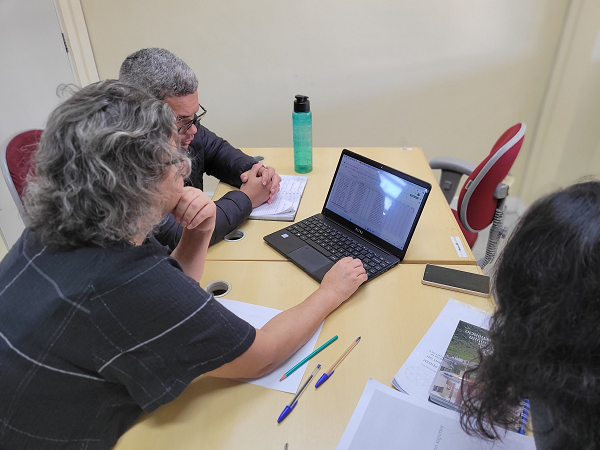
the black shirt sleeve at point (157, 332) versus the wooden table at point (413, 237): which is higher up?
the black shirt sleeve at point (157, 332)

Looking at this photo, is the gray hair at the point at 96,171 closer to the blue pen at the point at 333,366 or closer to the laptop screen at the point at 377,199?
the blue pen at the point at 333,366

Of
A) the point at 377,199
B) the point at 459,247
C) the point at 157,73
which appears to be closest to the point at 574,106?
the point at 459,247

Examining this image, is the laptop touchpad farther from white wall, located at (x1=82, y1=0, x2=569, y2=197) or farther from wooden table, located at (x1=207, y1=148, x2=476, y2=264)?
white wall, located at (x1=82, y1=0, x2=569, y2=197)

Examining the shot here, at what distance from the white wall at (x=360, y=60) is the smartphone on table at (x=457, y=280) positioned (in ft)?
5.59

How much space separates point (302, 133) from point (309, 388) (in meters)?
1.07

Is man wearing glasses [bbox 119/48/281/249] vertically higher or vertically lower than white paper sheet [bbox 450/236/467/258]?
higher

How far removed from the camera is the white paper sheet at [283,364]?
0.77 m

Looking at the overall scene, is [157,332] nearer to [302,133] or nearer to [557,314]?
[557,314]

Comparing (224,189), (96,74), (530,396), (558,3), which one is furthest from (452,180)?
(96,74)

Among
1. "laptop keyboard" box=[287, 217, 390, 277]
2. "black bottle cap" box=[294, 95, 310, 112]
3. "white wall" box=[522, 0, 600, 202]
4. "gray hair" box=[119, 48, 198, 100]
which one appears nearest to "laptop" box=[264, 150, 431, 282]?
"laptop keyboard" box=[287, 217, 390, 277]

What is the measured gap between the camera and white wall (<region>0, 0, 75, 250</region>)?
2.03 meters

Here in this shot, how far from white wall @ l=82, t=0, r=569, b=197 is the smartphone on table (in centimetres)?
170

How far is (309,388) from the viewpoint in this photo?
0.76 meters

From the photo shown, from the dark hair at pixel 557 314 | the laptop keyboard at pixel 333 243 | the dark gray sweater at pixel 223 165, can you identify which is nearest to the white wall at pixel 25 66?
the dark gray sweater at pixel 223 165
